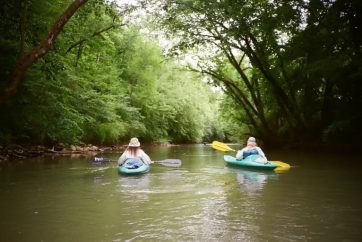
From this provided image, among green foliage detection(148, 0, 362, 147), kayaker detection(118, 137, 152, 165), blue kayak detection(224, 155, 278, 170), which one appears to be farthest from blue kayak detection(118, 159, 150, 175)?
green foliage detection(148, 0, 362, 147)

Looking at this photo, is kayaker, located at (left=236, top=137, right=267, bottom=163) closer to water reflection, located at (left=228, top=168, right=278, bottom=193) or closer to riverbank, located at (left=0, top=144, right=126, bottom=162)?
water reflection, located at (left=228, top=168, right=278, bottom=193)

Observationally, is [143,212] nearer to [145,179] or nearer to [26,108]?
[145,179]

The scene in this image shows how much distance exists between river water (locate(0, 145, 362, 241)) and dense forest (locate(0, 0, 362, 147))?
106 inches

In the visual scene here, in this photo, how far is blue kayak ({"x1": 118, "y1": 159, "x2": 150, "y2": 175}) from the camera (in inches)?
450

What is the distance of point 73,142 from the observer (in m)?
20.5

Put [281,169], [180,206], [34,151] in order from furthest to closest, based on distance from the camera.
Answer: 1. [34,151]
2. [281,169]
3. [180,206]

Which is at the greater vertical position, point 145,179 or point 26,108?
point 26,108

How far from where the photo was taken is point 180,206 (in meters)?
6.94

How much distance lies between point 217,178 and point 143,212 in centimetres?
473

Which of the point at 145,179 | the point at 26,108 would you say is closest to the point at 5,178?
the point at 145,179

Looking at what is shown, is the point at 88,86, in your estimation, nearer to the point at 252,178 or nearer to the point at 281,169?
the point at 281,169

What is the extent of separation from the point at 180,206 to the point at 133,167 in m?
4.93

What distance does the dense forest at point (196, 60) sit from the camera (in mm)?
13195

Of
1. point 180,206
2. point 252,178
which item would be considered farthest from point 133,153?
point 180,206
